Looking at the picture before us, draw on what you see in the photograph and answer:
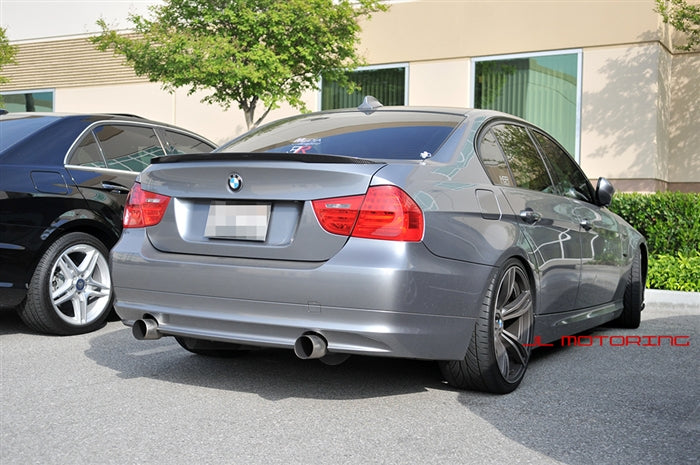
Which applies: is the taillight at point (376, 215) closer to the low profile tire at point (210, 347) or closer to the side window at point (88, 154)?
the low profile tire at point (210, 347)

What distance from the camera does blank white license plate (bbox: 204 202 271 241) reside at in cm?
409

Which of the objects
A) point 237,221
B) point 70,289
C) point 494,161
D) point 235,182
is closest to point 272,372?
point 237,221

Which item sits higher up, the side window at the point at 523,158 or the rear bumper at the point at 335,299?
the side window at the point at 523,158

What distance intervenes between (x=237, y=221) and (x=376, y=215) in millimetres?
709

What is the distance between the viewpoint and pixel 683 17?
44.2 feet

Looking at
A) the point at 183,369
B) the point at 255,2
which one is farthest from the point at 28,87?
the point at 183,369

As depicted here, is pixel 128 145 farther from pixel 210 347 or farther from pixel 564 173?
pixel 564 173

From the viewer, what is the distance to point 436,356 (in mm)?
4066

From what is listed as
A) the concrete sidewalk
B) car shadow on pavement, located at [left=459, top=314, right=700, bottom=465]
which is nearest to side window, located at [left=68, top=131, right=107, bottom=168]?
car shadow on pavement, located at [left=459, top=314, right=700, bottom=465]

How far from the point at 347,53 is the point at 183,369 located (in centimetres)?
958

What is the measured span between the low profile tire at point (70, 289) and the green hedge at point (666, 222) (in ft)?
20.0

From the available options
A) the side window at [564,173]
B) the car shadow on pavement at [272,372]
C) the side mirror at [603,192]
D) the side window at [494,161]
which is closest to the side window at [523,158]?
the side window at [494,161]

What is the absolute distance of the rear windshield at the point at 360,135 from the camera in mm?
4469

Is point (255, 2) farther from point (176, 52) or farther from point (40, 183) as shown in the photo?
point (40, 183)
